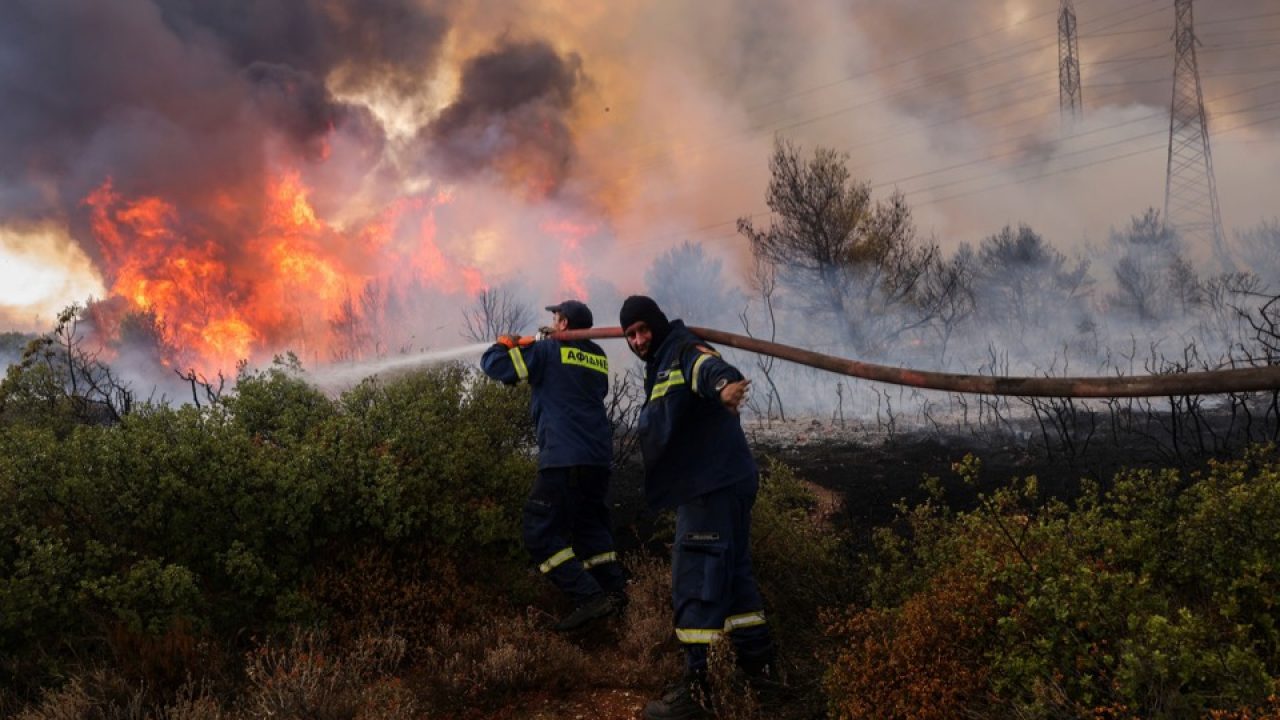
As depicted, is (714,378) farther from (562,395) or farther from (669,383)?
(562,395)

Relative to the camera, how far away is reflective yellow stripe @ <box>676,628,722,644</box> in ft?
11.6

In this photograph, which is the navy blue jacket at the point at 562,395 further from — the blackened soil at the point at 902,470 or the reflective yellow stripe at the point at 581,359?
the blackened soil at the point at 902,470

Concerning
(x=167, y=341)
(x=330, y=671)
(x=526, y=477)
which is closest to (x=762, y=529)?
(x=526, y=477)

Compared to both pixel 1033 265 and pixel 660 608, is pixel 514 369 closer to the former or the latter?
pixel 660 608

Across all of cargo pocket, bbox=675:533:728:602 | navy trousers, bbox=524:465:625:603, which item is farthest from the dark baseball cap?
cargo pocket, bbox=675:533:728:602

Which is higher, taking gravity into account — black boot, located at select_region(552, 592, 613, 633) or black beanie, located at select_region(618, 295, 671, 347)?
black beanie, located at select_region(618, 295, 671, 347)

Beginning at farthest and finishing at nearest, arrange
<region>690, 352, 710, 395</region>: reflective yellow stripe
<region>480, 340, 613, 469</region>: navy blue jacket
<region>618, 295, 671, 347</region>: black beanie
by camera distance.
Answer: <region>480, 340, 613, 469</region>: navy blue jacket
<region>618, 295, 671, 347</region>: black beanie
<region>690, 352, 710, 395</region>: reflective yellow stripe

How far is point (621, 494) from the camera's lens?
26.7ft

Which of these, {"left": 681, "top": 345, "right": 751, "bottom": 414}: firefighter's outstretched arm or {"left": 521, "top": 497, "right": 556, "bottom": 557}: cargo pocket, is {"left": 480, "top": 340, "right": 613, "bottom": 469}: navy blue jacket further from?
{"left": 681, "top": 345, "right": 751, "bottom": 414}: firefighter's outstretched arm

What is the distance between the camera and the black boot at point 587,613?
4805 millimetres

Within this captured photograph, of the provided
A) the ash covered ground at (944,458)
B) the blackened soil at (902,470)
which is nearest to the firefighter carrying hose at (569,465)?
the blackened soil at (902,470)

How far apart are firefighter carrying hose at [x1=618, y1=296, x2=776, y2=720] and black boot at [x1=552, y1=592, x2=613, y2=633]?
3.29ft

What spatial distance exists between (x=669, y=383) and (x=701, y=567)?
2.92 feet

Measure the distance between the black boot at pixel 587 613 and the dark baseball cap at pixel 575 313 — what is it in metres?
1.83
